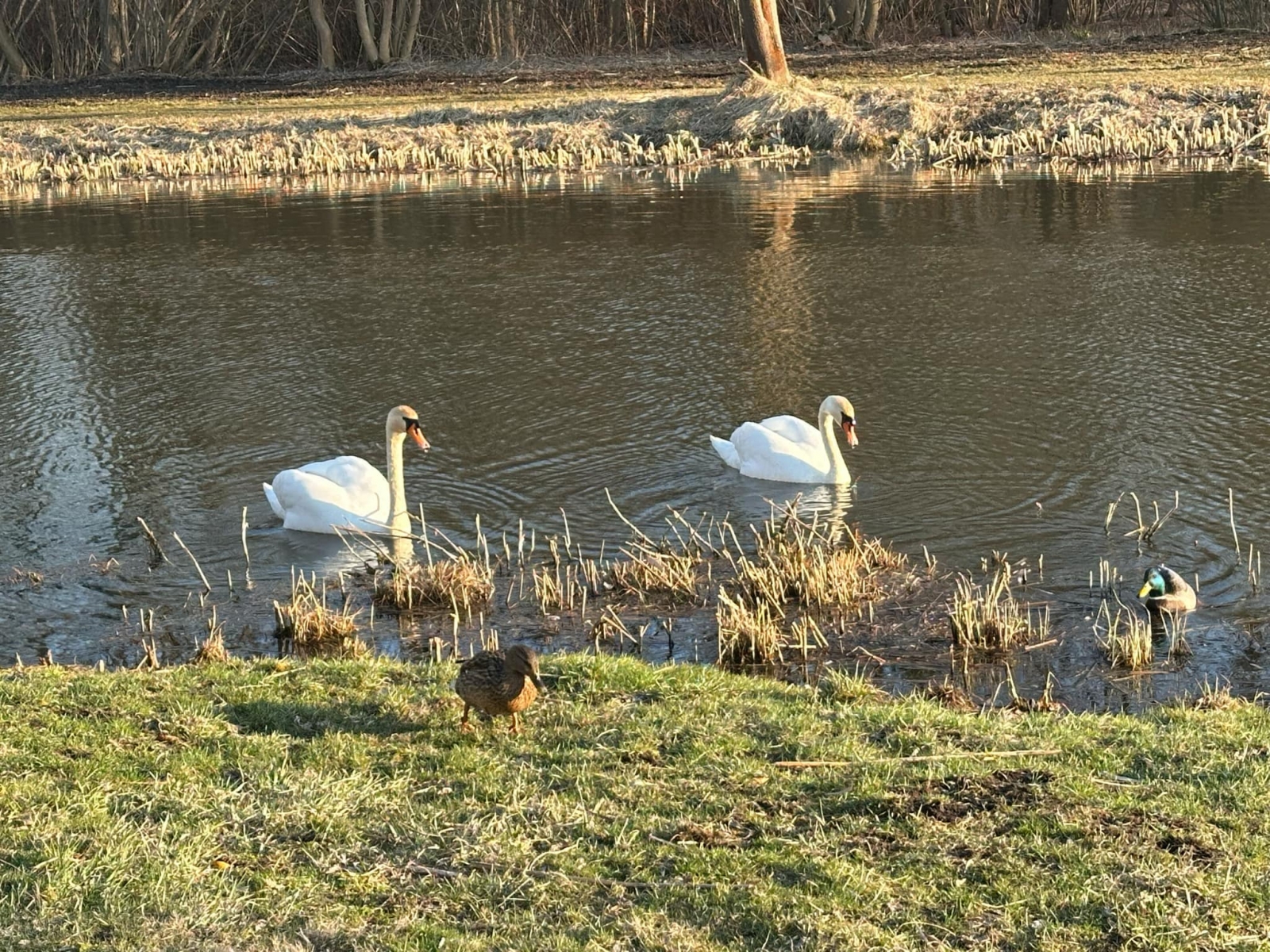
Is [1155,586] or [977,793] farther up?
[977,793]

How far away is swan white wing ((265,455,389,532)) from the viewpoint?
12328 millimetres

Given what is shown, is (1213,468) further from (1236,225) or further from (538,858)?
(1236,225)

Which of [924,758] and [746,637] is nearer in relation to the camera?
[924,758]

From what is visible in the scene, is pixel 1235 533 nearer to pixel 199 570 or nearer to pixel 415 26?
pixel 199 570

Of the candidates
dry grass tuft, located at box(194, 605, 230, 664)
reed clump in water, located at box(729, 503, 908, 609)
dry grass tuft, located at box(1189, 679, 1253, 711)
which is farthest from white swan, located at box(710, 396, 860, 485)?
dry grass tuft, located at box(194, 605, 230, 664)

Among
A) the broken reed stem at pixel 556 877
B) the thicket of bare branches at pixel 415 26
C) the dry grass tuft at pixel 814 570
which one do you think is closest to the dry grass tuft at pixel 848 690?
the dry grass tuft at pixel 814 570

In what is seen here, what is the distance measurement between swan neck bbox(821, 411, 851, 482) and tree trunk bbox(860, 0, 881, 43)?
125ft

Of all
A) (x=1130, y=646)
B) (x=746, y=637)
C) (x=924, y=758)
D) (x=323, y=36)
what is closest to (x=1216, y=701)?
(x=1130, y=646)

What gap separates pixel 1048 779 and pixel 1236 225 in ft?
62.6

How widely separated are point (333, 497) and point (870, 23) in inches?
1594

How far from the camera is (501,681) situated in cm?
671

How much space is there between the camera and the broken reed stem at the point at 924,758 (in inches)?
255

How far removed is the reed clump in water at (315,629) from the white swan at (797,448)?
443 centimetres

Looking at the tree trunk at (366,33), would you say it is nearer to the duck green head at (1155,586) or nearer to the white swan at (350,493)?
the white swan at (350,493)
